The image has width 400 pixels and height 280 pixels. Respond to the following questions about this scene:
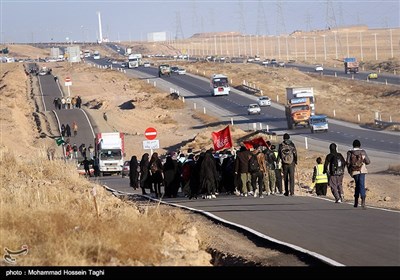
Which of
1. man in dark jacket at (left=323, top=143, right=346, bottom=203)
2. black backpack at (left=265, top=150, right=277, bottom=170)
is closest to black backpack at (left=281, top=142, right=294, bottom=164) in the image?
black backpack at (left=265, top=150, right=277, bottom=170)

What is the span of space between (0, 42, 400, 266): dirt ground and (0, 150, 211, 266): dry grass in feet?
3.81

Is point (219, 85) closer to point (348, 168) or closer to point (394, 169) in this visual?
point (394, 169)

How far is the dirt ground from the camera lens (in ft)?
50.9

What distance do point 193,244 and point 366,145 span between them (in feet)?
158

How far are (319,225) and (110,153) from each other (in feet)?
118

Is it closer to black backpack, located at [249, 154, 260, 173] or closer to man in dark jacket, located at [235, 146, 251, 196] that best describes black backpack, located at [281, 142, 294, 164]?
black backpack, located at [249, 154, 260, 173]

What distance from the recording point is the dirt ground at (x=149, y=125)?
50.9 ft

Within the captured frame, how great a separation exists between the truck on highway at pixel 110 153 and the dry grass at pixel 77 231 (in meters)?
32.8

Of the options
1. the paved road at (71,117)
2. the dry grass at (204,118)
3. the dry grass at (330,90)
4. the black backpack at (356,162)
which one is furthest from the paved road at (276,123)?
the black backpack at (356,162)

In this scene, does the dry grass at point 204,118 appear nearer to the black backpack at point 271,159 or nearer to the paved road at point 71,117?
the paved road at point 71,117

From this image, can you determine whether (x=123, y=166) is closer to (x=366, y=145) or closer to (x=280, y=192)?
(x=366, y=145)

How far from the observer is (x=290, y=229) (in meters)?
16.9

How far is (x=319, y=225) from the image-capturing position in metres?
17.2
